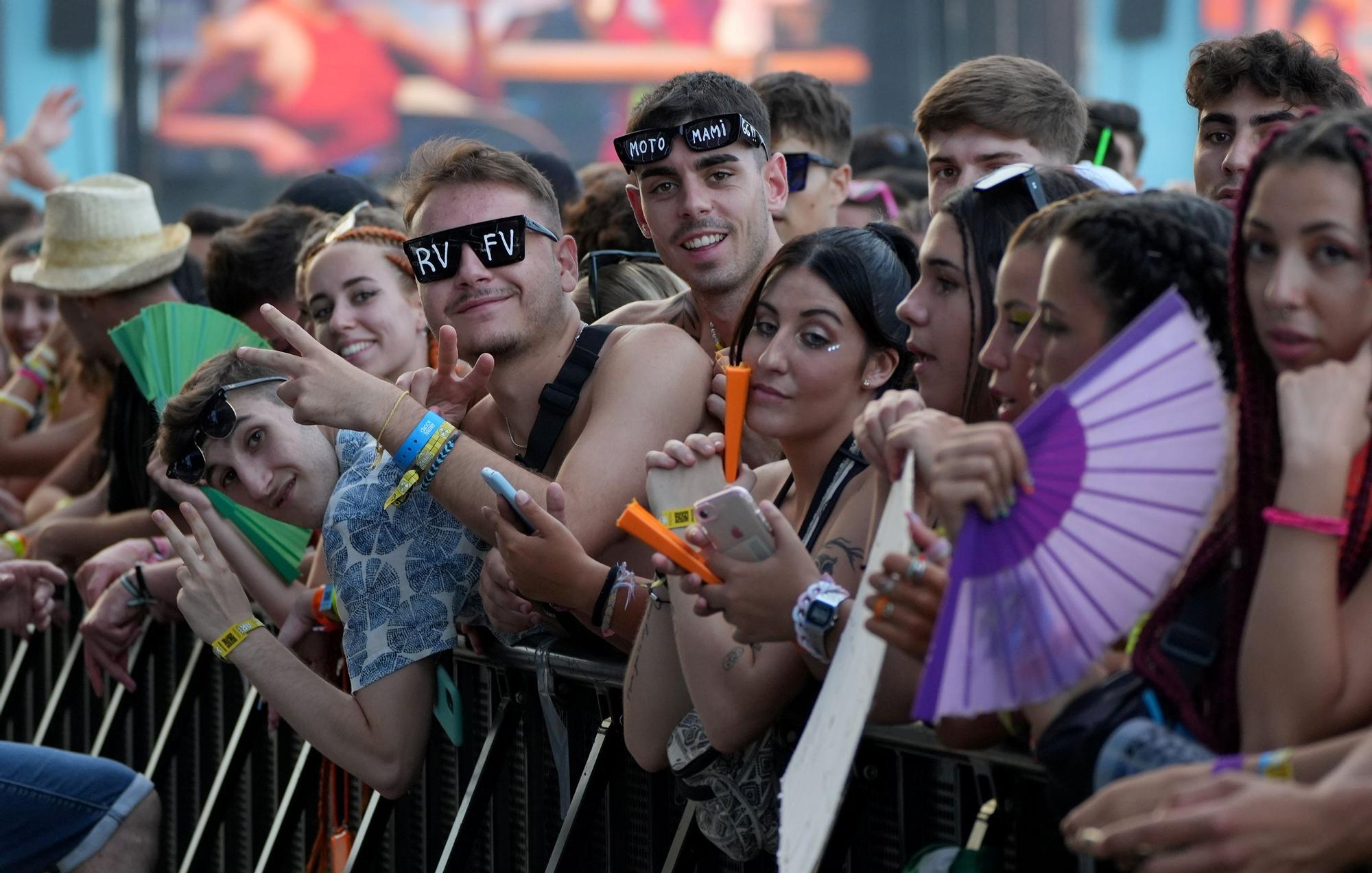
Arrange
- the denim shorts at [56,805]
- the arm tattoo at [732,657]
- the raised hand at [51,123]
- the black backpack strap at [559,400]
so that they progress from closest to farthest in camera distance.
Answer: the arm tattoo at [732,657], the black backpack strap at [559,400], the denim shorts at [56,805], the raised hand at [51,123]

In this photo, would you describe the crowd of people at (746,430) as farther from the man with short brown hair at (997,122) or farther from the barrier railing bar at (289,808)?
the barrier railing bar at (289,808)

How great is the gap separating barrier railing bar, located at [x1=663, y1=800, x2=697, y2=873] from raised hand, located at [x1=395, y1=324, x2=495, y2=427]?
3.25 feet

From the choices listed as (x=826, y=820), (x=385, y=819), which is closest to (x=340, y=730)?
(x=385, y=819)

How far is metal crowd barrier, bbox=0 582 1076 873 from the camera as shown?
2.27 m

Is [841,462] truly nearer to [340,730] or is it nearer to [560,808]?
[560,808]

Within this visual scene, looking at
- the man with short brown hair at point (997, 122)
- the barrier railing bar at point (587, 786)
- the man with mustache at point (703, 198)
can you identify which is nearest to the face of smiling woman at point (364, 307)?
the man with mustache at point (703, 198)

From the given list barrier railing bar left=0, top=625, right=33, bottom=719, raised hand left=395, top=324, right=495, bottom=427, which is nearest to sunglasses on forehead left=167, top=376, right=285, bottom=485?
raised hand left=395, top=324, right=495, bottom=427

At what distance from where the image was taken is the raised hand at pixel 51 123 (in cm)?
737

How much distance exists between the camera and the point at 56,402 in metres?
6.28

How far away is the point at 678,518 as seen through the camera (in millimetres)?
2551

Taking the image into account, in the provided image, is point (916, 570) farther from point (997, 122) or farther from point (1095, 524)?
point (997, 122)

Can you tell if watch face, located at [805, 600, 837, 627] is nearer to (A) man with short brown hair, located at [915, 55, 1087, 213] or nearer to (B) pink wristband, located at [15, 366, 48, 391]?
(A) man with short brown hair, located at [915, 55, 1087, 213]

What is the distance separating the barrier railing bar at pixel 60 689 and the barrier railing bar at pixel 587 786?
261cm

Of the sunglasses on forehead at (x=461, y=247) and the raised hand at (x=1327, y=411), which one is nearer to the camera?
the raised hand at (x=1327, y=411)
